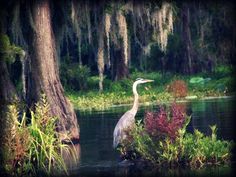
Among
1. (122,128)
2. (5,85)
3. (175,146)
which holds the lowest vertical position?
(175,146)

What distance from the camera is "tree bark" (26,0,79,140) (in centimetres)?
2134

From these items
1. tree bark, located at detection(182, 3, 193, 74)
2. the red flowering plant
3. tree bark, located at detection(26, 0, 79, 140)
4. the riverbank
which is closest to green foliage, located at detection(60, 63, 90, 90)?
the riverbank

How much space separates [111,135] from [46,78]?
8.48 ft

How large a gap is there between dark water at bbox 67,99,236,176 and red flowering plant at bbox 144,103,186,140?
785mm

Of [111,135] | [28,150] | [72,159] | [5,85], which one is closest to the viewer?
[28,150]

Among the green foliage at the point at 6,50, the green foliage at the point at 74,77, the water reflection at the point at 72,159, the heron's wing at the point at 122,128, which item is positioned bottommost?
the water reflection at the point at 72,159

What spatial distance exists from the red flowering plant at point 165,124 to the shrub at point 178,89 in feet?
65.6

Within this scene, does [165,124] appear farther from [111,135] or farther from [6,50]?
[6,50]

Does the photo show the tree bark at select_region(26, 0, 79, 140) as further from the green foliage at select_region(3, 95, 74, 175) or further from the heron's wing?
the green foliage at select_region(3, 95, 74, 175)

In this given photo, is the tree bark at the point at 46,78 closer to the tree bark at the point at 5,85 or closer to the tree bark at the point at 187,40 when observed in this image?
the tree bark at the point at 5,85

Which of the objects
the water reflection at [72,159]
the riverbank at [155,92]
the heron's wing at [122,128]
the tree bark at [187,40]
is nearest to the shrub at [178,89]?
the riverbank at [155,92]

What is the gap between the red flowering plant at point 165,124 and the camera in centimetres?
1573

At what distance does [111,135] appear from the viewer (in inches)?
885

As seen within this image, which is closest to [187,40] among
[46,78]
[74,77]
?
[74,77]
